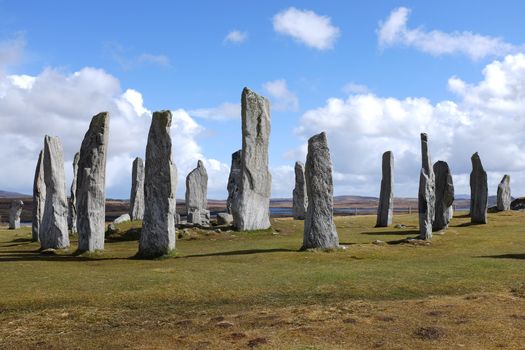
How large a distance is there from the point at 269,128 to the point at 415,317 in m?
23.5

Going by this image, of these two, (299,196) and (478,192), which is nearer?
(478,192)

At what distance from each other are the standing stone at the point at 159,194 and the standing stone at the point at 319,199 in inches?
242

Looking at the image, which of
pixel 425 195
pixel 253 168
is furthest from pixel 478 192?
pixel 253 168

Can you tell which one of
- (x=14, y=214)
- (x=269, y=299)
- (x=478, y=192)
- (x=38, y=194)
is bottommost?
(x=269, y=299)

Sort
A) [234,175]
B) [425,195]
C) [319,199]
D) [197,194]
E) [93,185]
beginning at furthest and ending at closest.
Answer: [197,194]
[234,175]
[425,195]
[319,199]
[93,185]

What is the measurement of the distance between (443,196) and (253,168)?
1201 cm

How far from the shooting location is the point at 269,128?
3550cm

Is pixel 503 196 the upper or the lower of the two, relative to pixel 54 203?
upper

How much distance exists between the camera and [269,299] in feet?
50.1

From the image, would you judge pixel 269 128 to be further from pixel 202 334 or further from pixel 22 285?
pixel 202 334

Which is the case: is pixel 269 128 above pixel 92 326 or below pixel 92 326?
above

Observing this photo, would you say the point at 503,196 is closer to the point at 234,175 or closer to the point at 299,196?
the point at 299,196

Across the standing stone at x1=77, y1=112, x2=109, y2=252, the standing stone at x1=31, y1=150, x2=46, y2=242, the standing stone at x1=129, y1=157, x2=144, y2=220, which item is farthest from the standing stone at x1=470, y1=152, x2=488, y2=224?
the standing stone at x1=31, y1=150, x2=46, y2=242

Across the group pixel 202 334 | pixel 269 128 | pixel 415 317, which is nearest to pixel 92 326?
pixel 202 334
